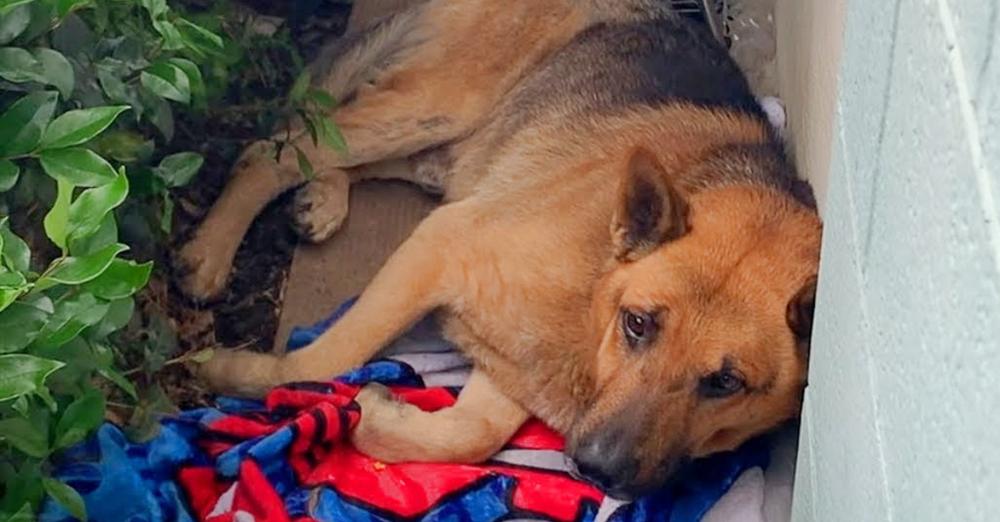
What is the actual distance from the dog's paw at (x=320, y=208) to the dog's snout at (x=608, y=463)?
125 cm

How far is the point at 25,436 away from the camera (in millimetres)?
1926

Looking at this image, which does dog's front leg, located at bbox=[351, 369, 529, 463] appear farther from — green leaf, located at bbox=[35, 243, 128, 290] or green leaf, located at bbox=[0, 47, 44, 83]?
green leaf, located at bbox=[35, 243, 128, 290]

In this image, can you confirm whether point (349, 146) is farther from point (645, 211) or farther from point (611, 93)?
point (645, 211)


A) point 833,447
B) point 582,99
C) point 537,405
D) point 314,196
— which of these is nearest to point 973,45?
point 833,447

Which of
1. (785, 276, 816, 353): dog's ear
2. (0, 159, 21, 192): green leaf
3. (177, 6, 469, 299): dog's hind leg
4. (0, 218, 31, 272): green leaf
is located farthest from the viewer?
(177, 6, 469, 299): dog's hind leg

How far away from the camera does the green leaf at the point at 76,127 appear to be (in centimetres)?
175

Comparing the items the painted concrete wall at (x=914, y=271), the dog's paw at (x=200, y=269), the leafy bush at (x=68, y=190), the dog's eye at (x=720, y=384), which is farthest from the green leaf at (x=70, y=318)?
the dog's paw at (x=200, y=269)

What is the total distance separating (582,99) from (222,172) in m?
1.03

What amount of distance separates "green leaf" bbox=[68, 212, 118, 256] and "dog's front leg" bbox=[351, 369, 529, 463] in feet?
4.40

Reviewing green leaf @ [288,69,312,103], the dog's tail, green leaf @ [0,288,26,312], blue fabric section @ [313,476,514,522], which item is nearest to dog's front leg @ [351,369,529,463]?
blue fabric section @ [313,476,514,522]

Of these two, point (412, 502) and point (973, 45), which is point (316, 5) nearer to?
point (412, 502)

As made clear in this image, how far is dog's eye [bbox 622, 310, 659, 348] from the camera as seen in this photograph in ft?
8.79

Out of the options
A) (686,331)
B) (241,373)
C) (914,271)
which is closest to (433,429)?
(241,373)

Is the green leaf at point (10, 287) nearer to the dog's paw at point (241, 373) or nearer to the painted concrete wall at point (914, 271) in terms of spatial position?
the painted concrete wall at point (914, 271)
